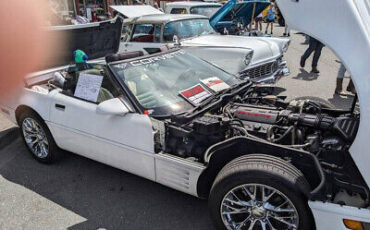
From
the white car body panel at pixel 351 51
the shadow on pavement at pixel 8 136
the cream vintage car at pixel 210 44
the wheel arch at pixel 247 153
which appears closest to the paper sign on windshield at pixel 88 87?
the wheel arch at pixel 247 153

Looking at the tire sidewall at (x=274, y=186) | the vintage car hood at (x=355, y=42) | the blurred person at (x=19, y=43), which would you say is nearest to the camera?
the vintage car hood at (x=355, y=42)

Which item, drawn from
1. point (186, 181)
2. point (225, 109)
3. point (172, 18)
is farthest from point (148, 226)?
point (172, 18)

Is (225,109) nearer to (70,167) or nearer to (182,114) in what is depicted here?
(182,114)

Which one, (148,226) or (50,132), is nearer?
(148,226)

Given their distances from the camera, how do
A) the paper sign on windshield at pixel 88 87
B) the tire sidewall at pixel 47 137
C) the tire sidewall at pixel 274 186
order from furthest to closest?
the tire sidewall at pixel 47 137 < the paper sign on windshield at pixel 88 87 < the tire sidewall at pixel 274 186

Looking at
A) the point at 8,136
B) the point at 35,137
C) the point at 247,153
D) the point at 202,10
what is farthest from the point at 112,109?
the point at 202,10

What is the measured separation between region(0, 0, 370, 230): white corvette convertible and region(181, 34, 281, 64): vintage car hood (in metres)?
2.33

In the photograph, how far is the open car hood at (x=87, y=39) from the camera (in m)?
3.94

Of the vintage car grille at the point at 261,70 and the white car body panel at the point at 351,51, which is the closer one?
→ the white car body panel at the point at 351,51

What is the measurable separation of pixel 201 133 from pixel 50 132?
6.47 ft

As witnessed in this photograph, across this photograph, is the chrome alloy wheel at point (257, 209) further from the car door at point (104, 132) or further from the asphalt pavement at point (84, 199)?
the car door at point (104, 132)

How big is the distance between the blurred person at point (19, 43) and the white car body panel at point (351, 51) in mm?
3336

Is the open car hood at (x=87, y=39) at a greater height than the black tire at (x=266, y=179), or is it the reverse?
the open car hood at (x=87, y=39)

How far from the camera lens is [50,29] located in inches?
147
